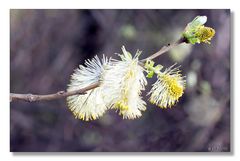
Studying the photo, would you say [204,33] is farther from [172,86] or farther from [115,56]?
[115,56]

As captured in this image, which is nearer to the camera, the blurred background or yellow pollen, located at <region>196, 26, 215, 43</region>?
yellow pollen, located at <region>196, 26, 215, 43</region>

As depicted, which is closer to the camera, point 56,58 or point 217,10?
point 217,10

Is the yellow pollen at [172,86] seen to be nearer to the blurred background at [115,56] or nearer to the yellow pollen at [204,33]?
the yellow pollen at [204,33]

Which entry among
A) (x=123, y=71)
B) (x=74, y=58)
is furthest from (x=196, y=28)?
(x=74, y=58)

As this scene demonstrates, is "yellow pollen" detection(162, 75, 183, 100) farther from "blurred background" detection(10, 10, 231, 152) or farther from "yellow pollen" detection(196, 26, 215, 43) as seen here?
"blurred background" detection(10, 10, 231, 152)

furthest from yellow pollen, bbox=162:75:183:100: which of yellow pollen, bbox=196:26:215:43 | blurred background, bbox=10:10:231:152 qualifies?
blurred background, bbox=10:10:231:152

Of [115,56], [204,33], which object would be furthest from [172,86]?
[115,56]
